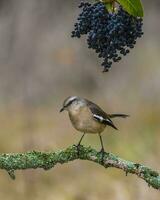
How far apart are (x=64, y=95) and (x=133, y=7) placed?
6672 mm

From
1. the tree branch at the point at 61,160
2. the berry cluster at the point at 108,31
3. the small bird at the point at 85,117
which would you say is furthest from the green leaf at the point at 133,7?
the small bird at the point at 85,117

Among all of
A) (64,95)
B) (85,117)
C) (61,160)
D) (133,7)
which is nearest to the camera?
(133,7)

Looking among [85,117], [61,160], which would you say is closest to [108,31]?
[61,160]

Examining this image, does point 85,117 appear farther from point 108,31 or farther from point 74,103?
point 108,31

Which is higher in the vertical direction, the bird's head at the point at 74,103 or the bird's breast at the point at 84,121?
the bird's head at the point at 74,103

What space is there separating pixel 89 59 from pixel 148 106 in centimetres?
77

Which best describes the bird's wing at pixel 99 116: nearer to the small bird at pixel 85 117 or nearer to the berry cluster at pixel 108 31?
the small bird at pixel 85 117

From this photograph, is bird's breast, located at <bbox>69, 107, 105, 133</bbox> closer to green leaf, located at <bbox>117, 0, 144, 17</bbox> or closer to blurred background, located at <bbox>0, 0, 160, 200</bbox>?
green leaf, located at <bbox>117, 0, 144, 17</bbox>

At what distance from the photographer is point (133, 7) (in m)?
1.94

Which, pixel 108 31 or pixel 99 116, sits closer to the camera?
pixel 108 31

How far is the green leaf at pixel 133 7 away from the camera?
6.34ft

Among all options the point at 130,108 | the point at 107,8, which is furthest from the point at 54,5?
the point at 107,8

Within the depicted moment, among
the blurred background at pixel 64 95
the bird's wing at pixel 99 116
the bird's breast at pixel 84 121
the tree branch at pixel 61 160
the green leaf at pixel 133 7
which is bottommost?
the tree branch at pixel 61 160

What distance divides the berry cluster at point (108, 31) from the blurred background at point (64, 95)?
194 inches
